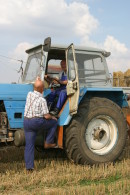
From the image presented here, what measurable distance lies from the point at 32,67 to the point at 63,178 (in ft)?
8.24

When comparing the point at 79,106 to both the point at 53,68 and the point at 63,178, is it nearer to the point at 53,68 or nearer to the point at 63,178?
the point at 53,68

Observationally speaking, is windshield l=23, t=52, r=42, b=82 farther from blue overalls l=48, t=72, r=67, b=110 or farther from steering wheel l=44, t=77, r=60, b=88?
blue overalls l=48, t=72, r=67, b=110

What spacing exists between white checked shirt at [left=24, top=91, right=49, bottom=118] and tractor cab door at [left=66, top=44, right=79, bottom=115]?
1.73ft

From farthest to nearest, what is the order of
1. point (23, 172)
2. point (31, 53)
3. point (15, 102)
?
1. point (31, 53)
2. point (15, 102)
3. point (23, 172)

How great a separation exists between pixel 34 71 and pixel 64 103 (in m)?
0.97

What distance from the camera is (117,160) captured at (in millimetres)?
6391

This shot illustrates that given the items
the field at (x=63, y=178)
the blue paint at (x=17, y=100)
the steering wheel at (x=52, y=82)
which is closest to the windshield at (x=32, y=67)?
the steering wheel at (x=52, y=82)

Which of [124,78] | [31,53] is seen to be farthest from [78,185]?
[124,78]

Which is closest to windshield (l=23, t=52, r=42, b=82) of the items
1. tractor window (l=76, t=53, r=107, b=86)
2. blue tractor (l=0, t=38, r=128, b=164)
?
blue tractor (l=0, t=38, r=128, b=164)

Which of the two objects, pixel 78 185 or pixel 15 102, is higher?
pixel 15 102

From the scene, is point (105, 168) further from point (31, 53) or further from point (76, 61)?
point (31, 53)

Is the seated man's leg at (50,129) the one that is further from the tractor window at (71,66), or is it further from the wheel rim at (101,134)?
the tractor window at (71,66)

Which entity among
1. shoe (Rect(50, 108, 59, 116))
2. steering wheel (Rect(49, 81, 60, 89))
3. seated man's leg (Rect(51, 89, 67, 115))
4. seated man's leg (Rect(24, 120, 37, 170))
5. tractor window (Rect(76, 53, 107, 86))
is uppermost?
tractor window (Rect(76, 53, 107, 86))

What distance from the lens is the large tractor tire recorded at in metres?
5.81
